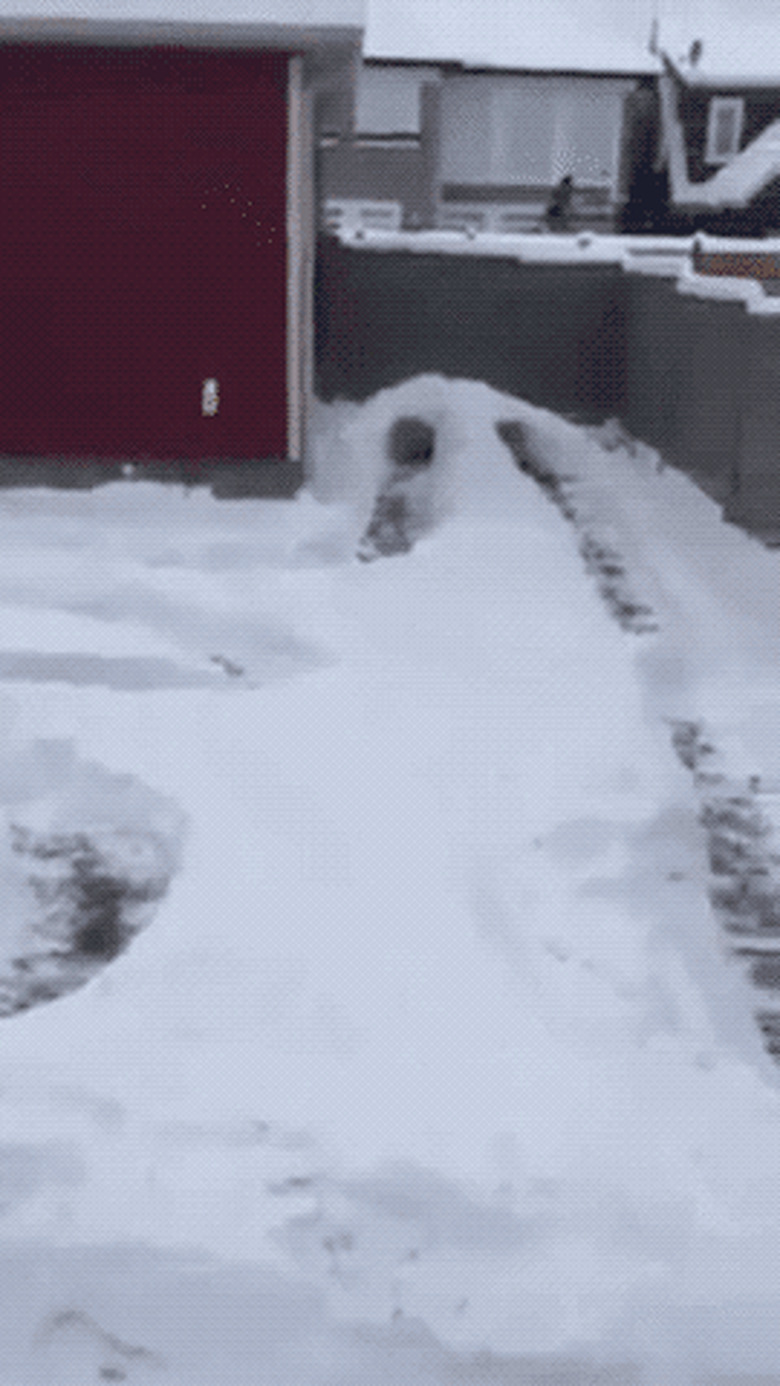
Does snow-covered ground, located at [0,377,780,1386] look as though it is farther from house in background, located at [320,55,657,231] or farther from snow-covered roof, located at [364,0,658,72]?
snow-covered roof, located at [364,0,658,72]

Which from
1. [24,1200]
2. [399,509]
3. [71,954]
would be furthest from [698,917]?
[399,509]

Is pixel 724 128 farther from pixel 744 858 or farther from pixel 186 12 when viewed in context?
pixel 744 858

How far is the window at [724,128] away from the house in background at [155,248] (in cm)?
1703

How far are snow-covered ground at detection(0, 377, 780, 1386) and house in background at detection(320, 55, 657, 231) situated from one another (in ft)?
62.2

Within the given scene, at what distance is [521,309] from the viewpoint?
13.7 m

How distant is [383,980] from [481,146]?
23999mm

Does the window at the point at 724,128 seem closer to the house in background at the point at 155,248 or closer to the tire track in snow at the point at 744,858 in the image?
the house in background at the point at 155,248

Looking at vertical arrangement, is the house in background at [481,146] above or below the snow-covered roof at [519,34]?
below

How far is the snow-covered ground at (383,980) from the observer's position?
110 inches

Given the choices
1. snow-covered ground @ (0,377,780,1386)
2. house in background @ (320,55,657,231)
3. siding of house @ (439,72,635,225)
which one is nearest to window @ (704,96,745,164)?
house in background @ (320,55,657,231)

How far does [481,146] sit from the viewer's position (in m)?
25.4

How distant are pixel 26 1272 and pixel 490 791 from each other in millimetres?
2535

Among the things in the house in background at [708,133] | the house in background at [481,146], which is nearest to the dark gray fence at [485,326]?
the house in background at [708,133]

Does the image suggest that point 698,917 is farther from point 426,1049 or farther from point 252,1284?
point 252,1284
